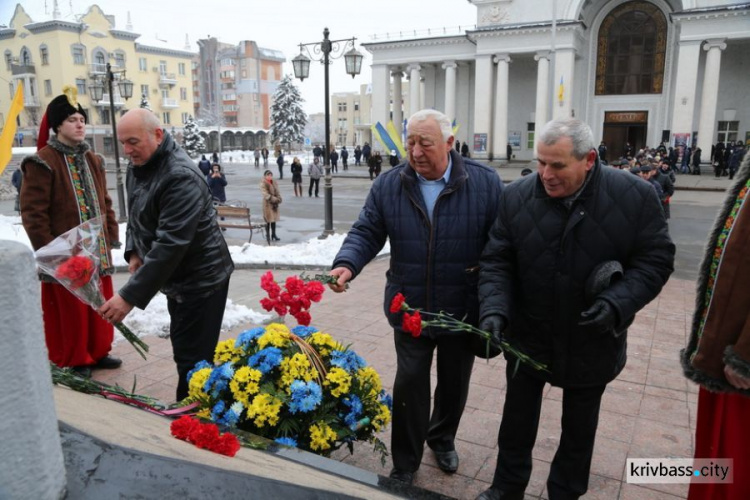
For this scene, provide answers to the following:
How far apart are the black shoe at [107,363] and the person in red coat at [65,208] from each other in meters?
0.03

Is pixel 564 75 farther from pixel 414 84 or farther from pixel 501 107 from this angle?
pixel 414 84

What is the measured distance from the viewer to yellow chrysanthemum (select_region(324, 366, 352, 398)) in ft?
8.23

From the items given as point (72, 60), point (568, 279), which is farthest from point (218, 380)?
point (72, 60)

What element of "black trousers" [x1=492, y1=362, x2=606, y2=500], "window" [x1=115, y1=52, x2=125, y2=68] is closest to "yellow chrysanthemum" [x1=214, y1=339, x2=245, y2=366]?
"black trousers" [x1=492, y1=362, x2=606, y2=500]

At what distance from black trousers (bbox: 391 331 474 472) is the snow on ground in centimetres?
323

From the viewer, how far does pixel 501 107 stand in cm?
3422

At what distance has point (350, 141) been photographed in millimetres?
99375

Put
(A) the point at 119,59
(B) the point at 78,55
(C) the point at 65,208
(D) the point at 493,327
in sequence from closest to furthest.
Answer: (D) the point at 493,327 → (C) the point at 65,208 → (B) the point at 78,55 → (A) the point at 119,59

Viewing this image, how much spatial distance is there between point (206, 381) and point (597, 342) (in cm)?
180

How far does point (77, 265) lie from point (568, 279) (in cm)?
239

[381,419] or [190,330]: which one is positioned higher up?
[190,330]

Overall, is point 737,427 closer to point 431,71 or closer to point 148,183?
point 148,183

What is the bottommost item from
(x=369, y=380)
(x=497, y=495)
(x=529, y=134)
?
(x=497, y=495)

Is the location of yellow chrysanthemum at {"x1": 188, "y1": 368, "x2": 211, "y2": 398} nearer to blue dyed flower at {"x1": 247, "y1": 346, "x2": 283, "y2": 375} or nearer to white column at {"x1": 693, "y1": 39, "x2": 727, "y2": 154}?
blue dyed flower at {"x1": 247, "y1": 346, "x2": 283, "y2": 375}
